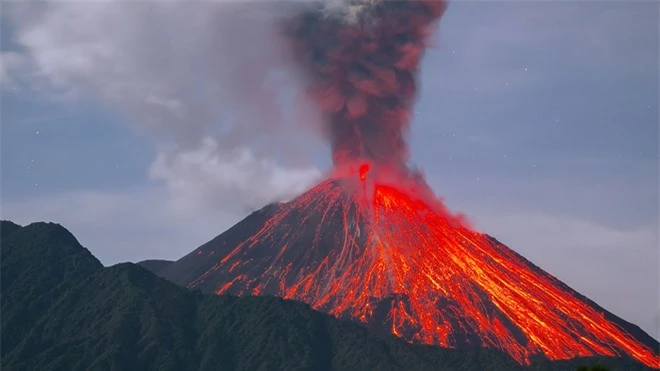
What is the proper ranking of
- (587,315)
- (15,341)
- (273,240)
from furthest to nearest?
1. (273,240)
2. (587,315)
3. (15,341)

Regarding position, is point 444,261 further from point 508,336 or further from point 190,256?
point 190,256

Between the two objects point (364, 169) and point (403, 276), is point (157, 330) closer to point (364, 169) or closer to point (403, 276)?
point (403, 276)

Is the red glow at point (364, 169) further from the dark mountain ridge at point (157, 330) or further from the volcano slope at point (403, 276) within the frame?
the dark mountain ridge at point (157, 330)

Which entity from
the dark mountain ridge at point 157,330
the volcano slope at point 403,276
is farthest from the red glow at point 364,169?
the dark mountain ridge at point 157,330

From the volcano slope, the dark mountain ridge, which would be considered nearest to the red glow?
the volcano slope

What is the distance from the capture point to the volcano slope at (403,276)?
3361 inches

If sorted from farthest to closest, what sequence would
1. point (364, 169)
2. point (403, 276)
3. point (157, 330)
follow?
point (364, 169) < point (403, 276) < point (157, 330)

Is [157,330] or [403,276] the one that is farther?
[403,276]

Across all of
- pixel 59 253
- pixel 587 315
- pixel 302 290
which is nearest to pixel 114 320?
pixel 59 253

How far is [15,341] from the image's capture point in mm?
77375

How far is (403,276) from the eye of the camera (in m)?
Answer: 92.7

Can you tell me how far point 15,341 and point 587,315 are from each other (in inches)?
1780

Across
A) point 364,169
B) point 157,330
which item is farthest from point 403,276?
point 157,330

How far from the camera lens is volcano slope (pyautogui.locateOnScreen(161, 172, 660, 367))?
8538cm
